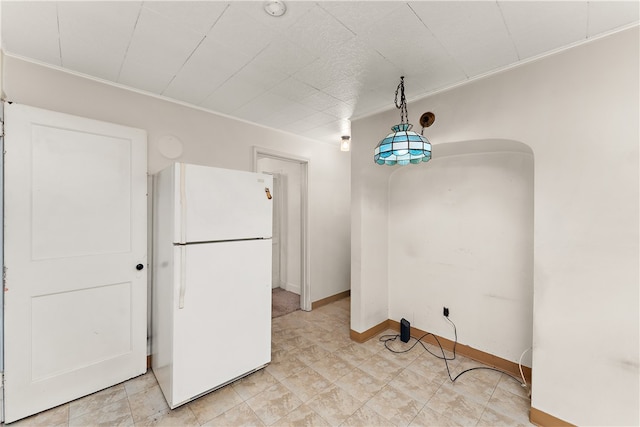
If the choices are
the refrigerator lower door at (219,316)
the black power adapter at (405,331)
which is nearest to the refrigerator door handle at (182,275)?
the refrigerator lower door at (219,316)

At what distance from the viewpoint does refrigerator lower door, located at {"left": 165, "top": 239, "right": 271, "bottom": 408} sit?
6.05ft

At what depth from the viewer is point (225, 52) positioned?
1.76 m

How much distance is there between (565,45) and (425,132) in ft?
3.29

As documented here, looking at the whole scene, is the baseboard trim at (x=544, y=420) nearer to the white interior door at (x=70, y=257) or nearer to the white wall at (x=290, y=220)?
the white interior door at (x=70, y=257)

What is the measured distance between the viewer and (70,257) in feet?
6.40

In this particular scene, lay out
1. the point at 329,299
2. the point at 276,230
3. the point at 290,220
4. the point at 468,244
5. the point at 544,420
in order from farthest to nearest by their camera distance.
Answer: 1. the point at 276,230
2. the point at 290,220
3. the point at 329,299
4. the point at 468,244
5. the point at 544,420

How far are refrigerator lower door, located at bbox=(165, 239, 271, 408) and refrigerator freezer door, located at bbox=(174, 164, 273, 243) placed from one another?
96mm

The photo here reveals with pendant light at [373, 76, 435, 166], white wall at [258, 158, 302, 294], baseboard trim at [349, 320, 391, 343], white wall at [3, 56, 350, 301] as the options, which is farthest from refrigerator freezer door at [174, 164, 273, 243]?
white wall at [258, 158, 302, 294]

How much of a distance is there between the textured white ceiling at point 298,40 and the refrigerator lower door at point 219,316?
134 cm

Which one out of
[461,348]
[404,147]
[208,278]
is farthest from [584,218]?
[208,278]

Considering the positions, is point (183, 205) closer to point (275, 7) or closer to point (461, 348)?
point (275, 7)

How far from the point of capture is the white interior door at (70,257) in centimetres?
177

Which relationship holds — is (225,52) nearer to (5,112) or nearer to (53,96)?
→ (53,96)

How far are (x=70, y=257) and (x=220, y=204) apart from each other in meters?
1.17
